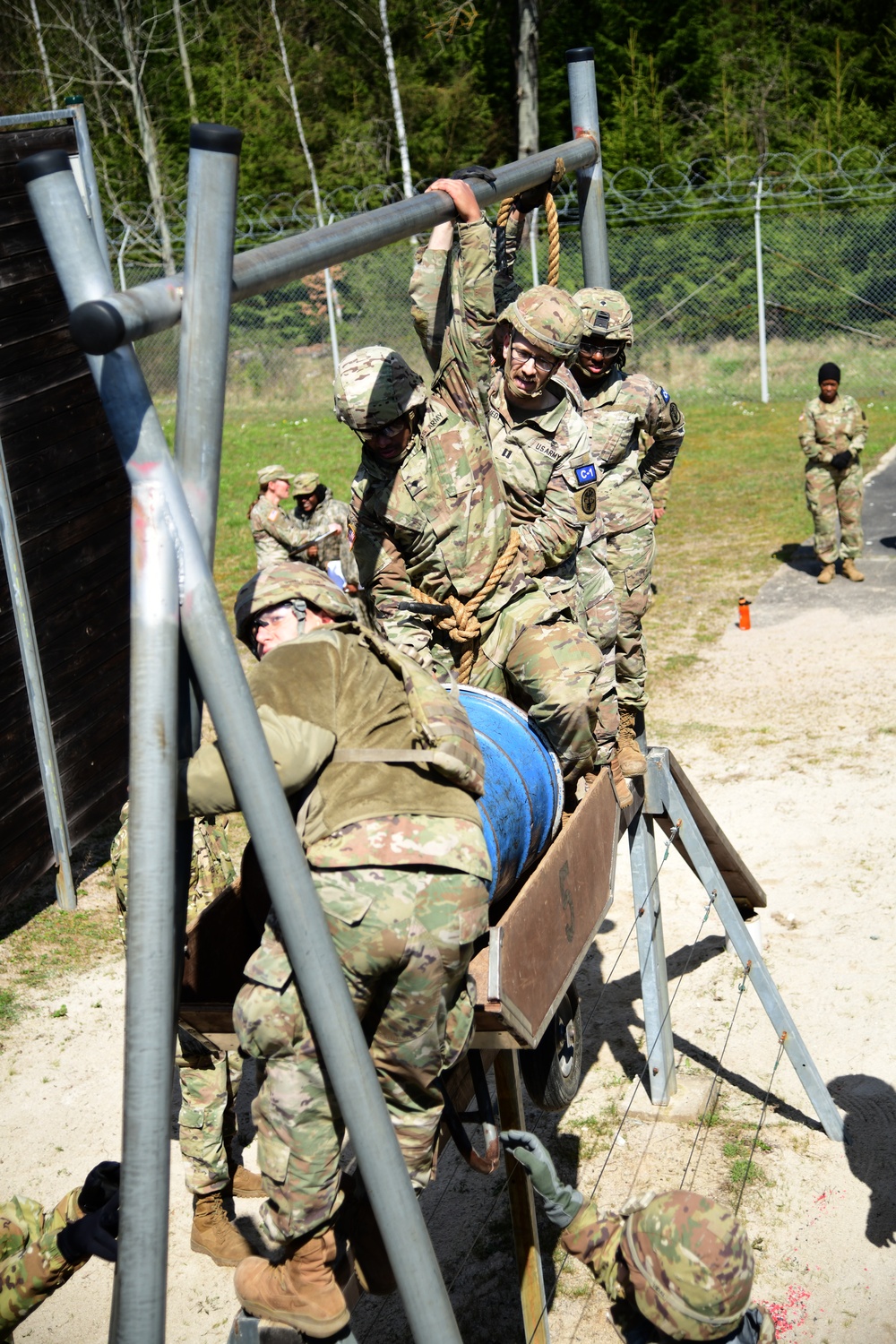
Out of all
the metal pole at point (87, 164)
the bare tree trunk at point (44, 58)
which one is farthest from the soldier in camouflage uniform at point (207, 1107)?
the bare tree trunk at point (44, 58)

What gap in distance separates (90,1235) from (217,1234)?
5.95 ft

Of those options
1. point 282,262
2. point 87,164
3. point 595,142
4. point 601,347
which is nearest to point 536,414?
point 595,142

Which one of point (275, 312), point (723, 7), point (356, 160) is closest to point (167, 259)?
point (275, 312)

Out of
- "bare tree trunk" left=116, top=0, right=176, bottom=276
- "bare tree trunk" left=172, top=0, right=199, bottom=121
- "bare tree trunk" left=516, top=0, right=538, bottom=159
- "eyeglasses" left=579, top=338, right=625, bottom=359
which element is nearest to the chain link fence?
"bare tree trunk" left=516, top=0, right=538, bottom=159

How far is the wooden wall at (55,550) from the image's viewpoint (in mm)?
7539

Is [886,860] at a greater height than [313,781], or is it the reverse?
[313,781]

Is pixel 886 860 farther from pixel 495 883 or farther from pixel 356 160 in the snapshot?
pixel 356 160

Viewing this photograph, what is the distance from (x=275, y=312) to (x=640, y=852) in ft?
66.6

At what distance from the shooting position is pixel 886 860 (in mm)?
7348

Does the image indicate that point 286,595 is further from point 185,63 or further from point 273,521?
point 185,63

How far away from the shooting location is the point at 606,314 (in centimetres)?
613

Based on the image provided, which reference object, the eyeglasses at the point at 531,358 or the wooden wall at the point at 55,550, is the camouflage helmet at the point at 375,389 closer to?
the eyeglasses at the point at 531,358

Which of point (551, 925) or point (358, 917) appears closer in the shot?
point (358, 917)

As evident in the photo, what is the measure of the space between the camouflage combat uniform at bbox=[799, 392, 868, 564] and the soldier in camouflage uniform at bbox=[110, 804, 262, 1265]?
8.88 meters
